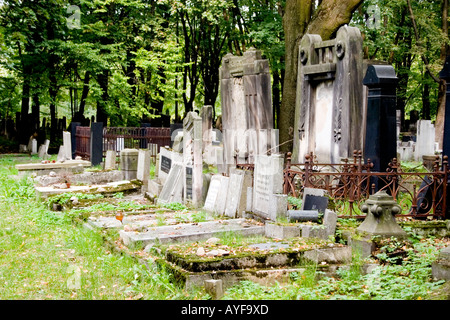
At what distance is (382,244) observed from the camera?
7453 millimetres

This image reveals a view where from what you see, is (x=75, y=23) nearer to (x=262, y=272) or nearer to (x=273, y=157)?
(x=273, y=157)

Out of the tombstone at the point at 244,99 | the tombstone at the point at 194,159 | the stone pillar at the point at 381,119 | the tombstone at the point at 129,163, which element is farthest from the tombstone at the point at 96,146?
the stone pillar at the point at 381,119

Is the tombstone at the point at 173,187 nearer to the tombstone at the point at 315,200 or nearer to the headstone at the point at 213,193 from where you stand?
the headstone at the point at 213,193

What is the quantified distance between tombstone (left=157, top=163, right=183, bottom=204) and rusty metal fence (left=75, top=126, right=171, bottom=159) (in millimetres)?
7361

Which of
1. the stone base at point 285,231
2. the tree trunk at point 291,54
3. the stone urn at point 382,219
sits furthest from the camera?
the tree trunk at point 291,54

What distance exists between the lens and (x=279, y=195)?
8812 mm

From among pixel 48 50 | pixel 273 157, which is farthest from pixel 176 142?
pixel 48 50

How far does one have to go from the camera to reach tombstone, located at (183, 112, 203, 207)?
11.5 meters

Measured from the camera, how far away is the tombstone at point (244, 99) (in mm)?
14703

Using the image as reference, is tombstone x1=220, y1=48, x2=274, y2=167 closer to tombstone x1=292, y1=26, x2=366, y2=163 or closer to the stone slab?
tombstone x1=292, y1=26, x2=366, y2=163

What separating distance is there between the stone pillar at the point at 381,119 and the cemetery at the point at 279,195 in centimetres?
2

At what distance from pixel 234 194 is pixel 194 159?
5.59ft
